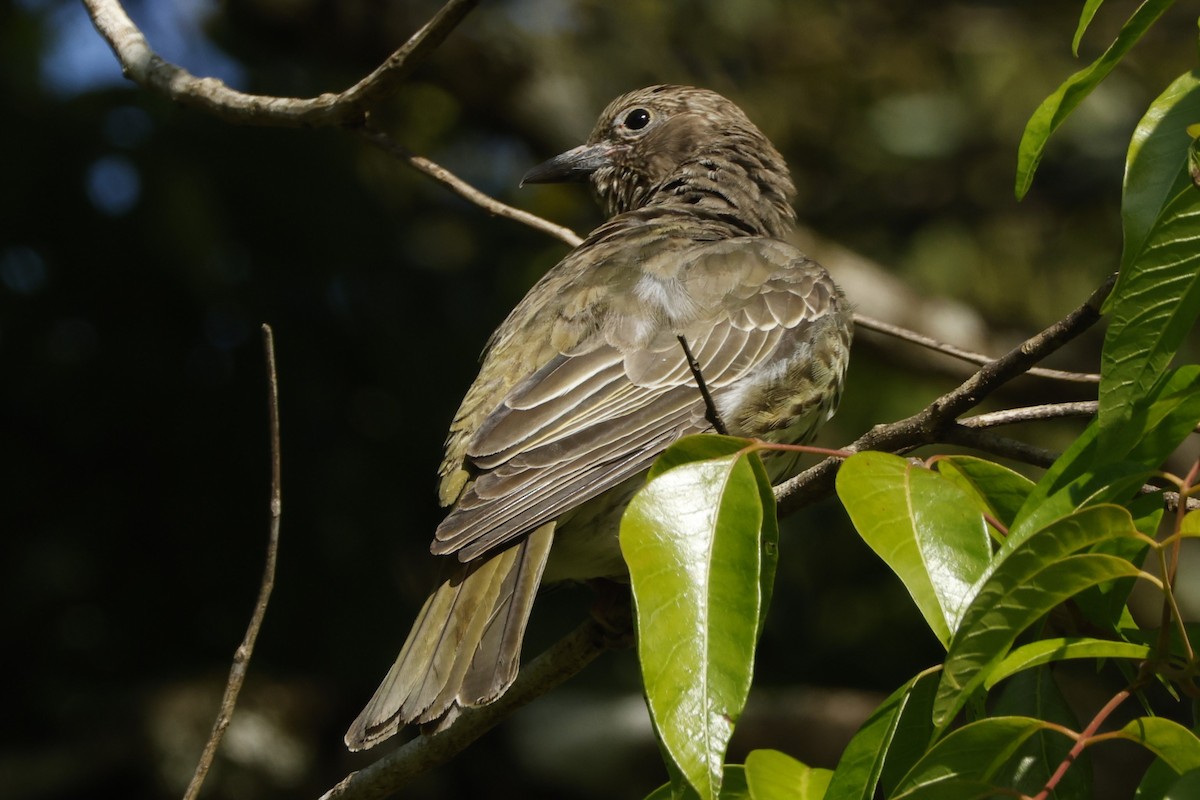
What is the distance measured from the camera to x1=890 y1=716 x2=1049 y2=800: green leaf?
6.40 feet

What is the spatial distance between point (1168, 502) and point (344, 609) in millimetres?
4296

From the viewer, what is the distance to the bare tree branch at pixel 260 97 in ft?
10.9

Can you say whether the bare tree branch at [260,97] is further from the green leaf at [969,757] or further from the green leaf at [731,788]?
the green leaf at [969,757]

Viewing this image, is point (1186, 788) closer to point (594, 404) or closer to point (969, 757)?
point (969, 757)

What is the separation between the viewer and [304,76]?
286 inches

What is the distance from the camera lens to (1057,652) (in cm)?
194

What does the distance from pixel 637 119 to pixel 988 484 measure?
3.60 m


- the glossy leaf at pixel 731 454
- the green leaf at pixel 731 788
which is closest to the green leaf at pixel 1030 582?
the glossy leaf at pixel 731 454

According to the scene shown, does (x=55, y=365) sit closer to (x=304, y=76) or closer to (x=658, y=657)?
(x=304, y=76)

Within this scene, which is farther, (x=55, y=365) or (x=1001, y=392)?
(x=1001, y=392)

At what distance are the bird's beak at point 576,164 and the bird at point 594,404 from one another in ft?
1.54

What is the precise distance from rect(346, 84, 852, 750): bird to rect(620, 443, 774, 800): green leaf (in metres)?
0.55

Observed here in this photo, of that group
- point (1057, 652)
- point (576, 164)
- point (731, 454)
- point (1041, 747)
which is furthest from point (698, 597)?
point (576, 164)

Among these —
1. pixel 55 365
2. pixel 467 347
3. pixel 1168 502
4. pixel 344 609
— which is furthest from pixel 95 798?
pixel 1168 502
